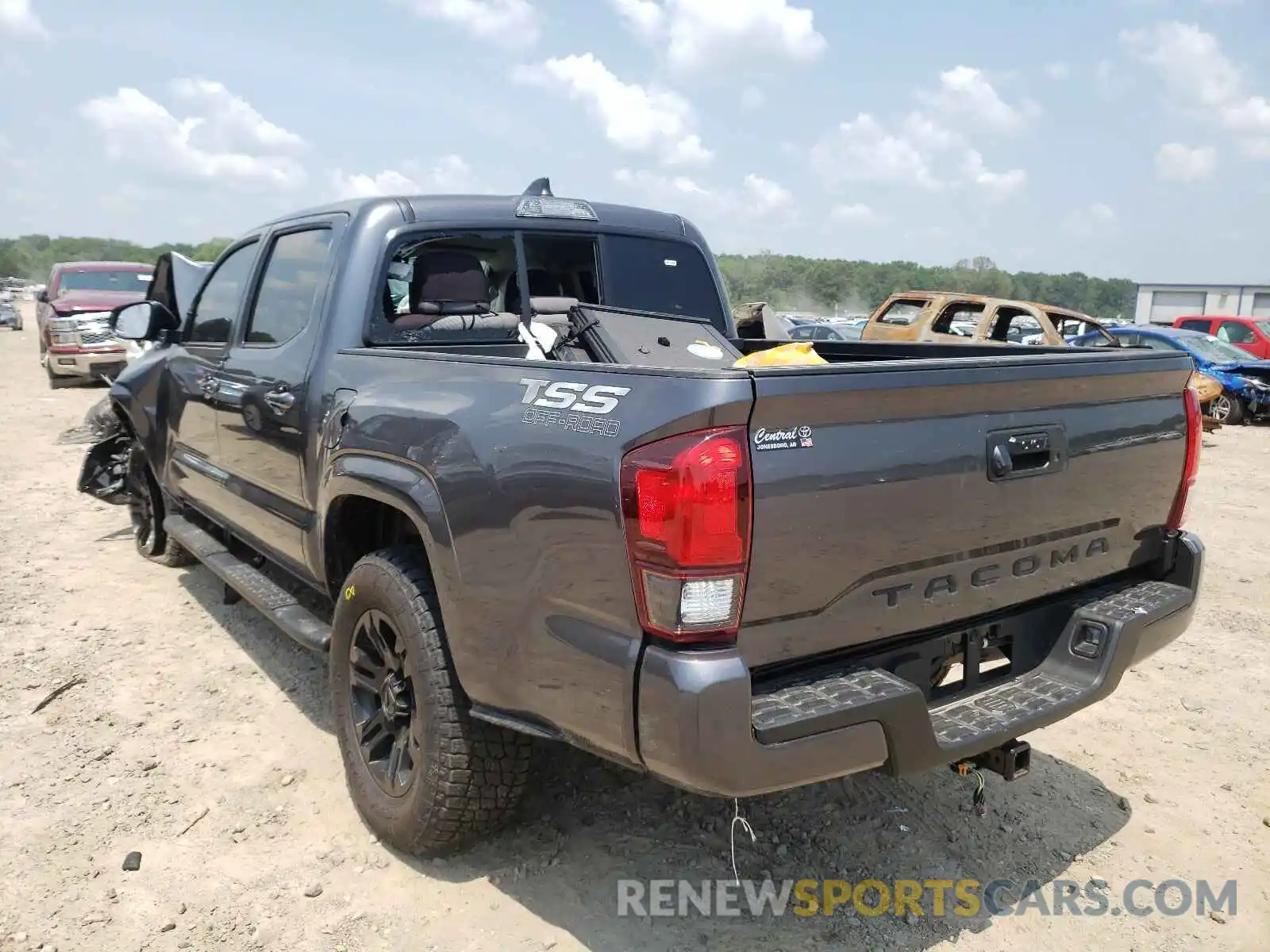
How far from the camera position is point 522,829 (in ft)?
10.4

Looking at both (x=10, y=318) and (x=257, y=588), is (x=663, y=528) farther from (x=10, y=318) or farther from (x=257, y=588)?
(x=10, y=318)

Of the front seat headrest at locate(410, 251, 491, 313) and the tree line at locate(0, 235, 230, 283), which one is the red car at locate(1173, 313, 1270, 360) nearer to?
the front seat headrest at locate(410, 251, 491, 313)

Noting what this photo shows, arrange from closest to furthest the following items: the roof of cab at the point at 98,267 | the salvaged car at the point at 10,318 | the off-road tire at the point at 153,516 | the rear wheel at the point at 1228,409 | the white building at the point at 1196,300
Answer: the off-road tire at the point at 153,516 < the rear wheel at the point at 1228,409 < the roof of cab at the point at 98,267 < the salvaged car at the point at 10,318 < the white building at the point at 1196,300

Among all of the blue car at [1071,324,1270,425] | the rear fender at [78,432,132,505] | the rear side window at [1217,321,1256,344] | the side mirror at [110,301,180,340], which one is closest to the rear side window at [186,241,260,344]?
the side mirror at [110,301,180,340]

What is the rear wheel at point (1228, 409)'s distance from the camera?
15.6 meters

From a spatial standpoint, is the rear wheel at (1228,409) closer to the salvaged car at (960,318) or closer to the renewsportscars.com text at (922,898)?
the salvaged car at (960,318)

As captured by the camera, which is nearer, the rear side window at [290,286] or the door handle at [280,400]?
the door handle at [280,400]

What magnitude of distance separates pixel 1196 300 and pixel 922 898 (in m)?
67.2

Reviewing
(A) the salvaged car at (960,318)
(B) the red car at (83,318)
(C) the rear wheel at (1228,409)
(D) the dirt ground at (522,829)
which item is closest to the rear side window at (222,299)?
(D) the dirt ground at (522,829)

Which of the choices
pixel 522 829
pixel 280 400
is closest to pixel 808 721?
pixel 522 829

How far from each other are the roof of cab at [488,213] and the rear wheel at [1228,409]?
14.3 meters

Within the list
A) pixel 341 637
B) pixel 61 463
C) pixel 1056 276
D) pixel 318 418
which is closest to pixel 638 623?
pixel 341 637

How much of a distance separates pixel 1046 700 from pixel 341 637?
2239mm

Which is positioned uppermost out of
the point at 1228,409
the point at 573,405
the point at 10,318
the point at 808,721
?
the point at 573,405
